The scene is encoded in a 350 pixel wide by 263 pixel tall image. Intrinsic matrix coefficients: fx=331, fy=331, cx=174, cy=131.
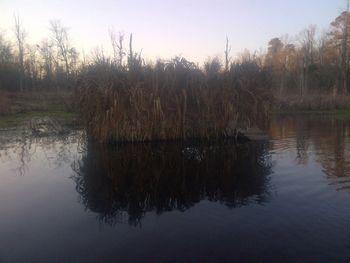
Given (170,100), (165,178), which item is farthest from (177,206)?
(170,100)

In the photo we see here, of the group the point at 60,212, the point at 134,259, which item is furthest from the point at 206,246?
the point at 60,212

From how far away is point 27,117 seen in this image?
24.2 meters

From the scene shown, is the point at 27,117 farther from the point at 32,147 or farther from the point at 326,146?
the point at 326,146

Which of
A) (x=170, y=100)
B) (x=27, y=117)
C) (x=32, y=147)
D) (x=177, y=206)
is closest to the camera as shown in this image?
(x=177, y=206)

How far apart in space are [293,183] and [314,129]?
12.4m

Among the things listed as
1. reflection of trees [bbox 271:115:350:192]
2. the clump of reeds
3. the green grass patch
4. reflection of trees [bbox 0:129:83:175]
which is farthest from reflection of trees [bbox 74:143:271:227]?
the green grass patch

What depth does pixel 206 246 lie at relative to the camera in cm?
533

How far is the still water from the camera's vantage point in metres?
5.24

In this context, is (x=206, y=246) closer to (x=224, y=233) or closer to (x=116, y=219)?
(x=224, y=233)

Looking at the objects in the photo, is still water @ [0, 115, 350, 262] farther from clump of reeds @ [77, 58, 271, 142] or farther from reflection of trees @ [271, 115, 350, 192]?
clump of reeds @ [77, 58, 271, 142]

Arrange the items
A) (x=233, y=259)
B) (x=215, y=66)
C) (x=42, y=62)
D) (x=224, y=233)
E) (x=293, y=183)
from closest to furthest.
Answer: (x=233, y=259), (x=224, y=233), (x=293, y=183), (x=215, y=66), (x=42, y=62)

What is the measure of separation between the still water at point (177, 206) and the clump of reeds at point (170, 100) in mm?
2414

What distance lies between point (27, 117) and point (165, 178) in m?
18.4

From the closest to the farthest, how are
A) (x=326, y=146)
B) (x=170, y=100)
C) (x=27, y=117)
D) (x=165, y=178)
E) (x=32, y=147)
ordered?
(x=165, y=178)
(x=326, y=146)
(x=32, y=147)
(x=170, y=100)
(x=27, y=117)
